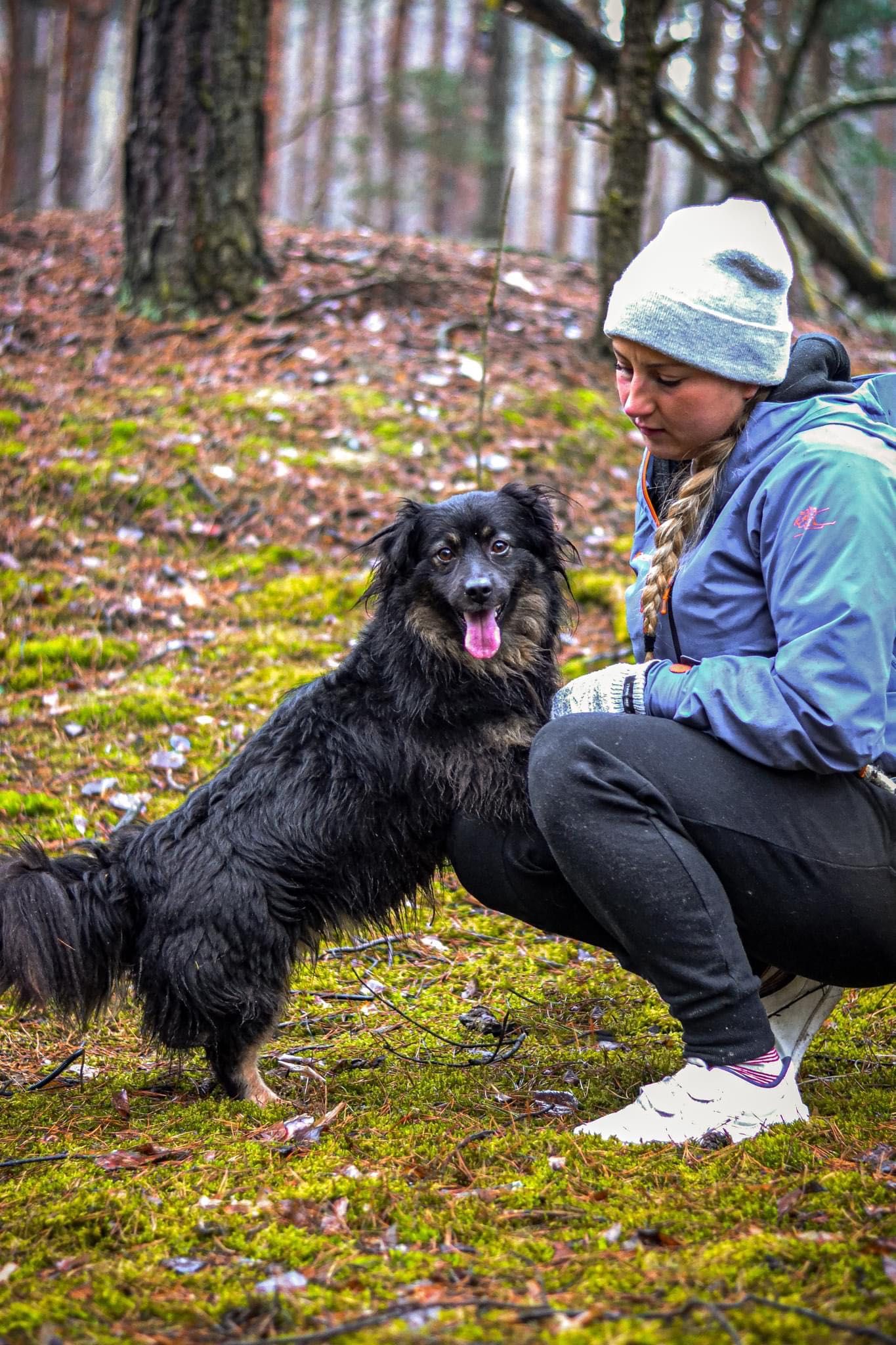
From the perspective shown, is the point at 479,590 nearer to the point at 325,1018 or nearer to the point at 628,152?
the point at 325,1018

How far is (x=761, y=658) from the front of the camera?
258 cm

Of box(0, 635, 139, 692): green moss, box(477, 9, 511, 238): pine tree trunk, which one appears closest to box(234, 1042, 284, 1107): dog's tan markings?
box(0, 635, 139, 692): green moss

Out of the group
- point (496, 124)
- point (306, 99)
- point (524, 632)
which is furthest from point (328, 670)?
point (306, 99)

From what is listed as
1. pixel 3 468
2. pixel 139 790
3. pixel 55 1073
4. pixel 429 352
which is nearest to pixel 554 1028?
pixel 55 1073

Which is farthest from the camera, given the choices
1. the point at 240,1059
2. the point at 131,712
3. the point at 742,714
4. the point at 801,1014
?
the point at 131,712

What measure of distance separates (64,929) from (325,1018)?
106 centimetres

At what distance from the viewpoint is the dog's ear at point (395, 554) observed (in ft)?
12.1

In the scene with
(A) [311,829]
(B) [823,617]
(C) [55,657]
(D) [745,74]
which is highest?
(D) [745,74]

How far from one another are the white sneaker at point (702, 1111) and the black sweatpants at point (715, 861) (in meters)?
0.06

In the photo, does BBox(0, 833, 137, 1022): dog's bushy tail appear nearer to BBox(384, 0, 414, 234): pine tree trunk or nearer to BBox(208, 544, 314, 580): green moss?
BBox(208, 544, 314, 580): green moss

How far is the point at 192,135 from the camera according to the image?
815 cm

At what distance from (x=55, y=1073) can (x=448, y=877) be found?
1.95 meters

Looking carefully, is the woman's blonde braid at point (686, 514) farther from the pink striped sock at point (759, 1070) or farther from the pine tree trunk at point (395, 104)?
the pine tree trunk at point (395, 104)

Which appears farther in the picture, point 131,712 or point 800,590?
point 131,712
